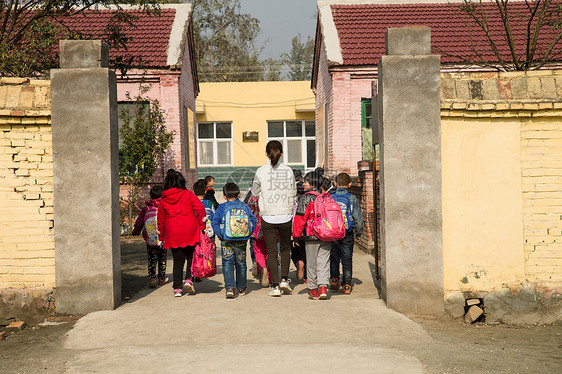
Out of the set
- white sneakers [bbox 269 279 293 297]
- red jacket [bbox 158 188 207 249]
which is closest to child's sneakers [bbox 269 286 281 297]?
white sneakers [bbox 269 279 293 297]

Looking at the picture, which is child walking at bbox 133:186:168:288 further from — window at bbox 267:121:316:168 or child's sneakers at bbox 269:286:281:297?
window at bbox 267:121:316:168

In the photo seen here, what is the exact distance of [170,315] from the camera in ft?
23.9

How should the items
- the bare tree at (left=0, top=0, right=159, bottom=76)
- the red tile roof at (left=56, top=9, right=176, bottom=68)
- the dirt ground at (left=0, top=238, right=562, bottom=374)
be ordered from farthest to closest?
the red tile roof at (left=56, top=9, right=176, bottom=68), the bare tree at (left=0, top=0, right=159, bottom=76), the dirt ground at (left=0, top=238, right=562, bottom=374)

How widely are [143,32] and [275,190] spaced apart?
11906 millimetres

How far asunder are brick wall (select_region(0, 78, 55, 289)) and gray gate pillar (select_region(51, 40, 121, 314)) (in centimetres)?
20

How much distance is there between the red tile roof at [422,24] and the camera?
17516mm

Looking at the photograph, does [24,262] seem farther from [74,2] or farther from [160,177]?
[160,177]

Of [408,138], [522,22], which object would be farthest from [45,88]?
[522,22]

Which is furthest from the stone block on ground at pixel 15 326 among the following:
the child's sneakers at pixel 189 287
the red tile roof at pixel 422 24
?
the red tile roof at pixel 422 24

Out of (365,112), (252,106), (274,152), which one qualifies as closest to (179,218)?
(274,152)

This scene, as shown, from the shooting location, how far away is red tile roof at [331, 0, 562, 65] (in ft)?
57.5

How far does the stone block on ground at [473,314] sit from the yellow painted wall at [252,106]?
24100mm

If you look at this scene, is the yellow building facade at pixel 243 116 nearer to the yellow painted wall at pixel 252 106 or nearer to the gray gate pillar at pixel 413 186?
the yellow painted wall at pixel 252 106

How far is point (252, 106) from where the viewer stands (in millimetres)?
31609
